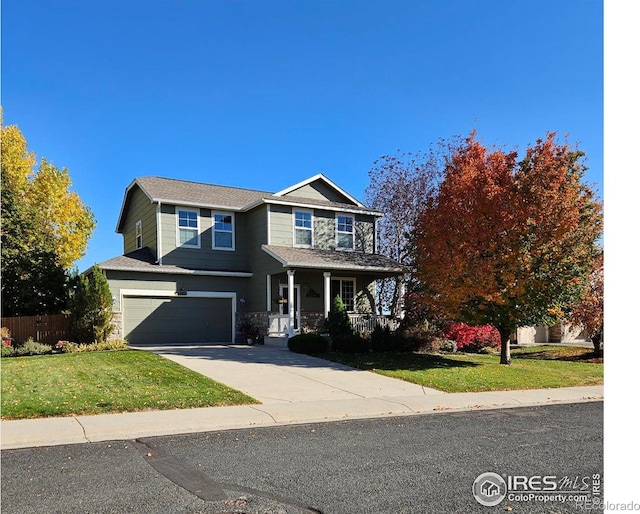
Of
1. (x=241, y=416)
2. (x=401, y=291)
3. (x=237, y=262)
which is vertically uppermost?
(x=237, y=262)

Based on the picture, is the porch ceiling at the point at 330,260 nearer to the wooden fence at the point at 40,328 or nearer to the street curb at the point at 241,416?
the wooden fence at the point at 40,328

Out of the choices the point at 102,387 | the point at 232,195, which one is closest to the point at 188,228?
the point at 232,195

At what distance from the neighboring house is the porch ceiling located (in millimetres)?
55

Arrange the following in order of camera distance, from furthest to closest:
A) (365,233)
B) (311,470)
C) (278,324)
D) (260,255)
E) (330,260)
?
(365,233) < (260,255) < (330,260) < (278,324) < (311,470)

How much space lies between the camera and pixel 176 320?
22.9 m

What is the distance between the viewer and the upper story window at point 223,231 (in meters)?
24.7

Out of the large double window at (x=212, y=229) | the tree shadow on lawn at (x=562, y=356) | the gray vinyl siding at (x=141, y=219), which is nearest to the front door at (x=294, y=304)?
the large double window at (x=212, y=229)

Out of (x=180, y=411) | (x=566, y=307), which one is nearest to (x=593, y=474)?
(x=180, y=411)

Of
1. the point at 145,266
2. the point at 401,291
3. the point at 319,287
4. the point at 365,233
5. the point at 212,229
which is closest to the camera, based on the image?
the point at 145,266

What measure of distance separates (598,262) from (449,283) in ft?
26.3

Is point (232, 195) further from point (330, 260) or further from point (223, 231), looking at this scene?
point (330, 260)

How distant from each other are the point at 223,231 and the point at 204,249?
131cm

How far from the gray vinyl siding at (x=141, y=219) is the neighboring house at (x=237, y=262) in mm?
51

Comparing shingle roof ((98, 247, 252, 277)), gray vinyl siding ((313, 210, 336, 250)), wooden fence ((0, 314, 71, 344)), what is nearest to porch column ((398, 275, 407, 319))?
gray vinyl siding ((313, 210, 336, 250))
